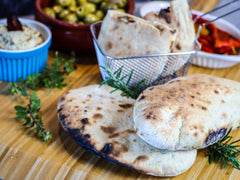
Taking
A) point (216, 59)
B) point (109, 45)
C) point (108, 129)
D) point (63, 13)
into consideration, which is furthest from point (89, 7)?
point (108, 129)

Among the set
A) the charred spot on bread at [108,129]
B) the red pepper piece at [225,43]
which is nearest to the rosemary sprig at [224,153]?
the charred spot on bread at [108,129]

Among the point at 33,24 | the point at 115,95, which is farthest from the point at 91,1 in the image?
the point at 115,95

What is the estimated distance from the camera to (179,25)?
1571mm

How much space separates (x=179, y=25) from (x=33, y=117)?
886 millimetres

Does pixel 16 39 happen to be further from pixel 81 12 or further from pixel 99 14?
pixel 99 14

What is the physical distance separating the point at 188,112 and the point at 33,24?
1.07 m

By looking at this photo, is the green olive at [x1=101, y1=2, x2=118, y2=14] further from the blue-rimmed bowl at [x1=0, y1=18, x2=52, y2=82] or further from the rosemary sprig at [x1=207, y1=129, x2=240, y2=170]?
the rosemary sprig at [x1=207, y1=129, x2=240, y2=170]

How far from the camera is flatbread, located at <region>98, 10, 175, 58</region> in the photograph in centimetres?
142

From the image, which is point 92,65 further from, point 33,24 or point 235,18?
point 235,18

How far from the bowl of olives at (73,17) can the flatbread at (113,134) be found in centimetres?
50

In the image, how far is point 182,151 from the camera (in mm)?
1140

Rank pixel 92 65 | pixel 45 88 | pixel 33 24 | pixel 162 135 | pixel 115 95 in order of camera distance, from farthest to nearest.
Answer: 1. pixel 92 65
2. pixel 33 24
3. pixel 45 88
4. pixel 115 95
5. pixel 162 135

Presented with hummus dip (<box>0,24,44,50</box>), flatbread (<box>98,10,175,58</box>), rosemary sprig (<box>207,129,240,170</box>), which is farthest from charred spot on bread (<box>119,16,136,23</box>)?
rosemary sprig (<box>207,129,240,170</box>)

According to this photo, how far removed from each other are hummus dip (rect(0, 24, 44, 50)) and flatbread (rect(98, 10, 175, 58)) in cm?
38
